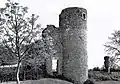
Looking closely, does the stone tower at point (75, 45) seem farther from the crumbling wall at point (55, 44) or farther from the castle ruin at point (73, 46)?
the crumbling wall at point (55, 44)

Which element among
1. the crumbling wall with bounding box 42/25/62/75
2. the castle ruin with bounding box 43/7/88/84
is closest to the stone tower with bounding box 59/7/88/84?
the castle ruin with bounding box 43/7/88/84

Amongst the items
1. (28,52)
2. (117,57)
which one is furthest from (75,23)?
(28,52)

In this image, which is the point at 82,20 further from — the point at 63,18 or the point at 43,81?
the point at 43,81

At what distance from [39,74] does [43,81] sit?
408cm

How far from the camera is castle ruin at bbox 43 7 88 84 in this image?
3073 cm

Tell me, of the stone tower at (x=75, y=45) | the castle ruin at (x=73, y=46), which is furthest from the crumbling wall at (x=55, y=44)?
the stone tower at (x=75, y=45)

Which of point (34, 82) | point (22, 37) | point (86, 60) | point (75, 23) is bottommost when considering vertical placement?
point (34, 82)

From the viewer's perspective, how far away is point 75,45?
31.3 m

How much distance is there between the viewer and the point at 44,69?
33312 millimetres

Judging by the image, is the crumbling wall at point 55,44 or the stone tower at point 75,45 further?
the crumbling wall at point 55,44

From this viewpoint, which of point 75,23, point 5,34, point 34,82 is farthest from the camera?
point 75,23

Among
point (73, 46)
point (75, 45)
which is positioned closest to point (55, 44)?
point (73, 46)

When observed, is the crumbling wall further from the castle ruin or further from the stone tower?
the stone tower

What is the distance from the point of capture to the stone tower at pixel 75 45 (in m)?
30.7
